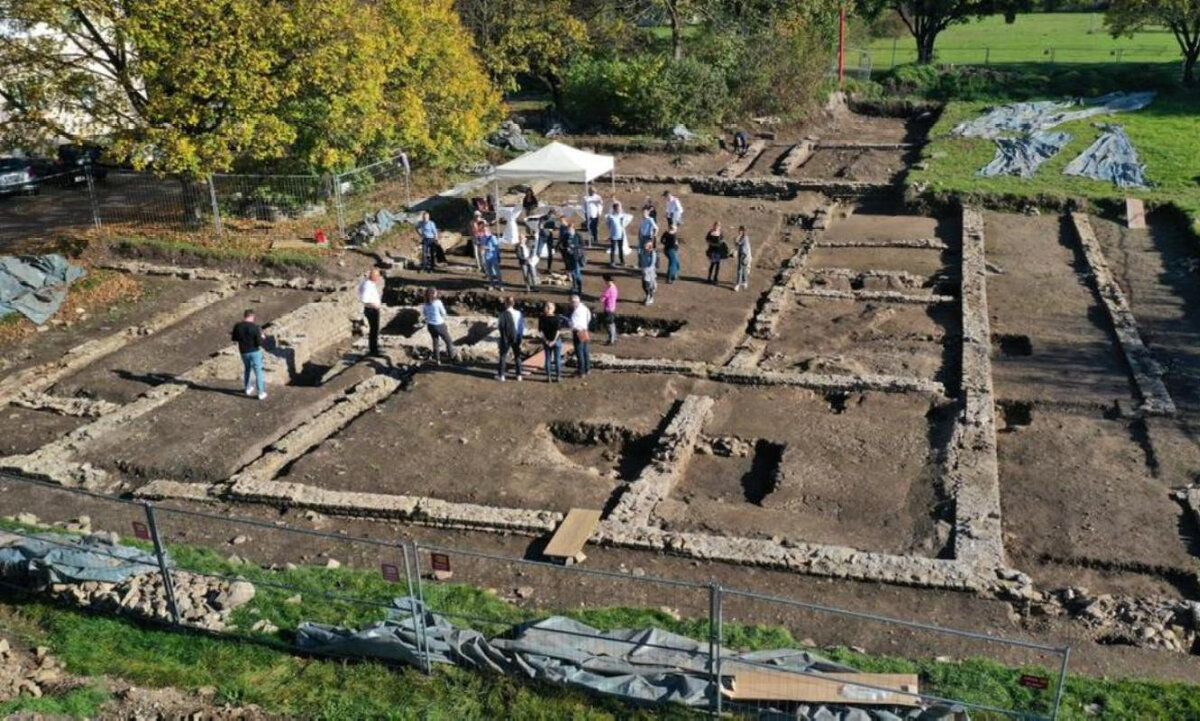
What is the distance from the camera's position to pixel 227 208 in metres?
25.7

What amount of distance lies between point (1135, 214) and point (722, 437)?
17156 mm

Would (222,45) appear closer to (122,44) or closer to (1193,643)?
(122,44)

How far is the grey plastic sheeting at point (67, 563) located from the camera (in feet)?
33.7

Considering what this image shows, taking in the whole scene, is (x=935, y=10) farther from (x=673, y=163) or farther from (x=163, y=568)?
(x=163, y=568)

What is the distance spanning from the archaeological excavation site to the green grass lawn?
2.95 m

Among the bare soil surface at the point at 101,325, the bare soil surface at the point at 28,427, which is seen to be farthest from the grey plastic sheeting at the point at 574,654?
the bare soil surface at the point at 101,325

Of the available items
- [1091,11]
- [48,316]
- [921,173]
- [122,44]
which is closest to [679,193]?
[921,173]

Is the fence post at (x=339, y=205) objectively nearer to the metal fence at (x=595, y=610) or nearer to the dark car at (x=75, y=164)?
the dark car at (x=75, y=164)

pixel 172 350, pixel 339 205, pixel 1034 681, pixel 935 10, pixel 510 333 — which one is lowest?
pixel 1034 681

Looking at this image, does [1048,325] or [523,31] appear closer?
[1048,325]

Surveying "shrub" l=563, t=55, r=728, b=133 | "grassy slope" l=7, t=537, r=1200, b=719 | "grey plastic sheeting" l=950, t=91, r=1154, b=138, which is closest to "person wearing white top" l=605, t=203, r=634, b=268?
"grassy slope" l=7, t=537, r=1200, b=719

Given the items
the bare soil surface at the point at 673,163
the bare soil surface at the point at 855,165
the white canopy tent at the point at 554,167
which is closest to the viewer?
the white canopy tent at the point at 554,167

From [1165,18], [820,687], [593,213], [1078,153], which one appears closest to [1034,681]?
[820,687]

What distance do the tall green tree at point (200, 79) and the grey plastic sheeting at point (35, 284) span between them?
2887 millimetres
